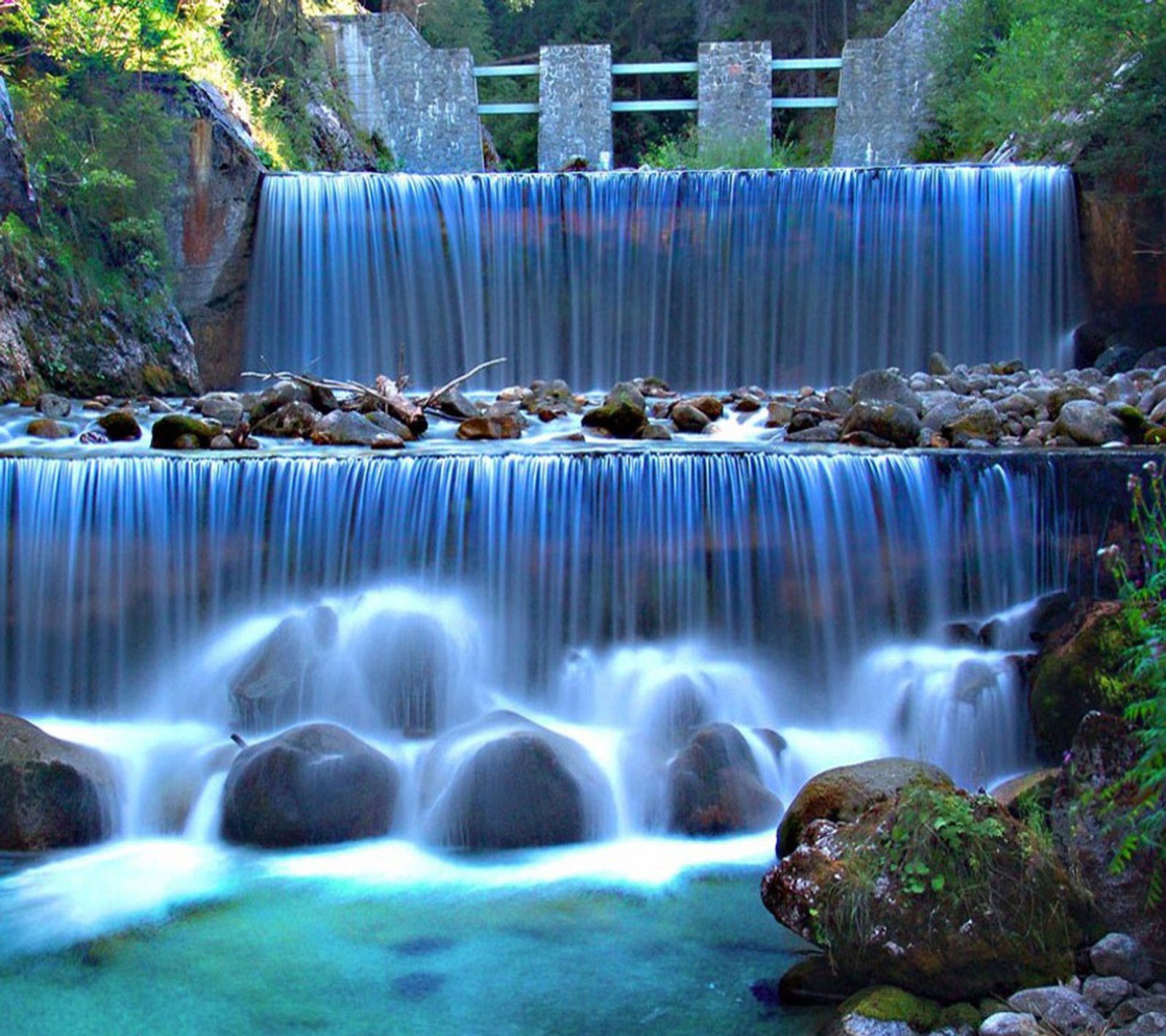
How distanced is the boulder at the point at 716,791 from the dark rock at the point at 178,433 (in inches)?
198

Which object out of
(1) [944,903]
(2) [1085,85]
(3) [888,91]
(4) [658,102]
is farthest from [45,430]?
(3) [888,91]

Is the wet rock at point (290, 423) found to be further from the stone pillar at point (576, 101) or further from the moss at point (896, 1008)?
the stone pillar at point (576, 101)

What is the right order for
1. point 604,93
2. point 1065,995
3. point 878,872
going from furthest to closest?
point 604,93 → point 878,872 → point 1065,995

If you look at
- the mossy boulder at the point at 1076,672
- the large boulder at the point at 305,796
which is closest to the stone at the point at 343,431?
the large boulder at the point at 305,796

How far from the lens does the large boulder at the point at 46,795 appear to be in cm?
675

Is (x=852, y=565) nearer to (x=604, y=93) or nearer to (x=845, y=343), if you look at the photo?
(x=845, y=343)

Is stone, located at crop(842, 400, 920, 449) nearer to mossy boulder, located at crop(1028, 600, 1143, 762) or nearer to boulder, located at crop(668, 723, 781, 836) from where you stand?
mossy boulder, located at crop(1028, 600, 1143, 762)

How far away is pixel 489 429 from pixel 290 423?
63.7 inches

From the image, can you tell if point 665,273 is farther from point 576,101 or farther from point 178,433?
point 576,101

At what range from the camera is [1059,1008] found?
178 inches

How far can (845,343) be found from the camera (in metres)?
15.7

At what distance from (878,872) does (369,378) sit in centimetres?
1150

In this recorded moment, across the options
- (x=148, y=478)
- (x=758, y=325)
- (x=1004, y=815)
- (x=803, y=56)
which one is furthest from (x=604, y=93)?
(x=1004, y=815)

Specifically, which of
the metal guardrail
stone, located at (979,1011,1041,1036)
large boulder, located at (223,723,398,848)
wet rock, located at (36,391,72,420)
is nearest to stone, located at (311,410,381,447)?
wet rock, located at (36,391,72,420)
